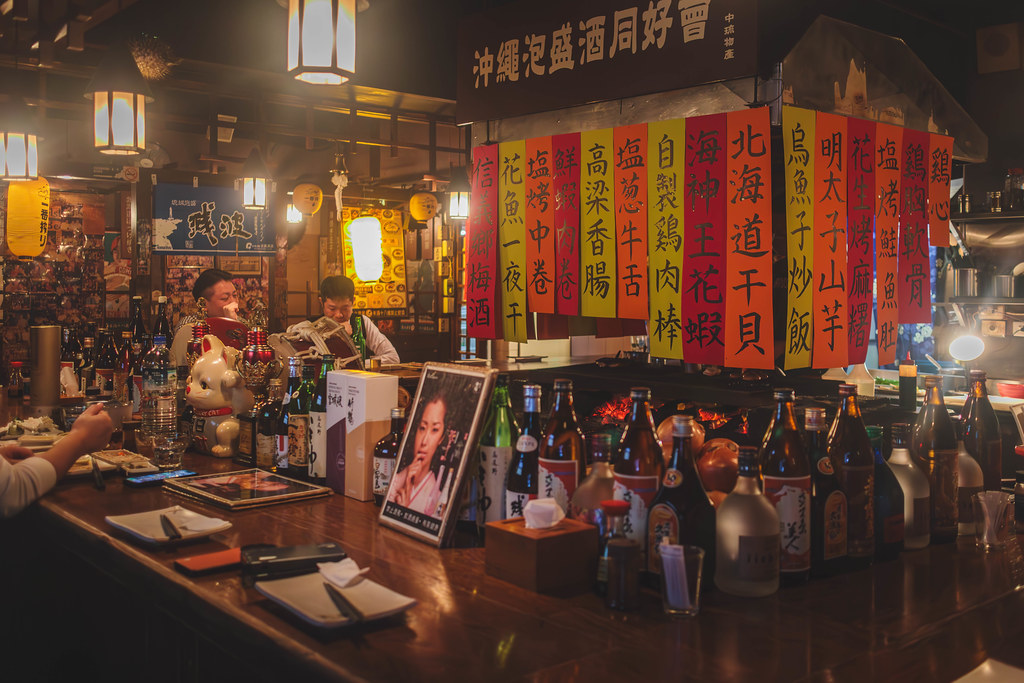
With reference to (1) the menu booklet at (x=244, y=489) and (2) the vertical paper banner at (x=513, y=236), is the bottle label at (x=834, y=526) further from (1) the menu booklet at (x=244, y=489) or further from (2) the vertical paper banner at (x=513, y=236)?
(2) the vertical paper banner at (x=513, y=236)

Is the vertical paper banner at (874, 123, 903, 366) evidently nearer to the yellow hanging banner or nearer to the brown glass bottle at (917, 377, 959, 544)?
the brown glass bottle at (917, 377, 959, 544)

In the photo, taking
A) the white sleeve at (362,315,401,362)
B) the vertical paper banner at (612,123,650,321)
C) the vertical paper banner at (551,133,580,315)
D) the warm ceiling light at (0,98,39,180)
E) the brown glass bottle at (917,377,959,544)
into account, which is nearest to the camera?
the brown glass bottle at (917,377,959,544)

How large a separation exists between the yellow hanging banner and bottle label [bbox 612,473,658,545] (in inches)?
257

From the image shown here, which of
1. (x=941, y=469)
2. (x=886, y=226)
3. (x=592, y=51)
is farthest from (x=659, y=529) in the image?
(x=592, y=51)

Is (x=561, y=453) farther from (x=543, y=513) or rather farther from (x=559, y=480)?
(x=543, y=513)

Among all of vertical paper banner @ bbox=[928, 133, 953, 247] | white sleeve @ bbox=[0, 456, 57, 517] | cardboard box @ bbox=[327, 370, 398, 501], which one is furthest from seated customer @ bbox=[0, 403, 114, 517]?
vertical paper banner @ bbox=[928, 133, 953, 247]

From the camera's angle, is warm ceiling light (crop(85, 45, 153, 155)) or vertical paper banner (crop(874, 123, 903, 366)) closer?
vertical paper banner (crop(874, 123, 903, 366))

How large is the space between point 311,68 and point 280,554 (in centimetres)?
193

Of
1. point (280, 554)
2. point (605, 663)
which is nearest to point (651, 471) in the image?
point (605, 663)

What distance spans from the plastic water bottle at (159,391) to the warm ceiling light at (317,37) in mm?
1165

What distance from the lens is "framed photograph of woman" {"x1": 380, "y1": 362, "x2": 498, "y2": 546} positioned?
1.82m

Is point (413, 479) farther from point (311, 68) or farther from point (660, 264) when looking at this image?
point (311, 68)

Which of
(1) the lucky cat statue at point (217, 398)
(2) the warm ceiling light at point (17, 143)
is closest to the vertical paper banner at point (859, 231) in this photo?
(1) the lucky cat statue at point (217, 398)

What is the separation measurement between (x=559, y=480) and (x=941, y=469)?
3.06ft
